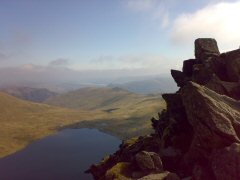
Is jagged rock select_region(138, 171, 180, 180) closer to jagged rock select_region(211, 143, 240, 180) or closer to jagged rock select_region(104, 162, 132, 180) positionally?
jagged rock select_region(104, 162, 132, 180)

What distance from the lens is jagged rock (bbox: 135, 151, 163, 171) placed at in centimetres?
6656

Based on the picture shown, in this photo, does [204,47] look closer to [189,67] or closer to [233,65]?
[189,67]

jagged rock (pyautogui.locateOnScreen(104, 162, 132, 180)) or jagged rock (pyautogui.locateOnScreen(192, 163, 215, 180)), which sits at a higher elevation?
jagged rock (pyautogui.locateOnScreen(192, 163, 215, 180))

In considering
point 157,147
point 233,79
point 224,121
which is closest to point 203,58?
point 233,79

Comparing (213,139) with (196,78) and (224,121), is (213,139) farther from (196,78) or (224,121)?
(196,78)

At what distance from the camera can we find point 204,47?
3492 inches

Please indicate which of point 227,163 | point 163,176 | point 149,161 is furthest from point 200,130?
point 149,161

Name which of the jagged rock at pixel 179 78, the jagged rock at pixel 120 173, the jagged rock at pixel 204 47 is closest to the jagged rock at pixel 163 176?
the jagged rock at pixel 120 173

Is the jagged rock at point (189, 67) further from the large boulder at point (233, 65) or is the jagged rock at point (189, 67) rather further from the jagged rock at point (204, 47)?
the large boulder at point (233, 65)

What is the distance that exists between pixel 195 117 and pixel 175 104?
22.4 m

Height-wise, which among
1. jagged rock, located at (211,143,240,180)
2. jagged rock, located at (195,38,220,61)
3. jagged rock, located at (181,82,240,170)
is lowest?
jagged rock, located at (211,143,240,180)

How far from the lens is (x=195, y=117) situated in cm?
6056

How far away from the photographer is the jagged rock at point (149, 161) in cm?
6656

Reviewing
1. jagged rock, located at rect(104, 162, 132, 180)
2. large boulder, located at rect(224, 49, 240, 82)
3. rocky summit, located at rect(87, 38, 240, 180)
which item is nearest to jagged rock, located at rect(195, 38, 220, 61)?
rocky summit, located at rect(87, 38, 240, 180)
